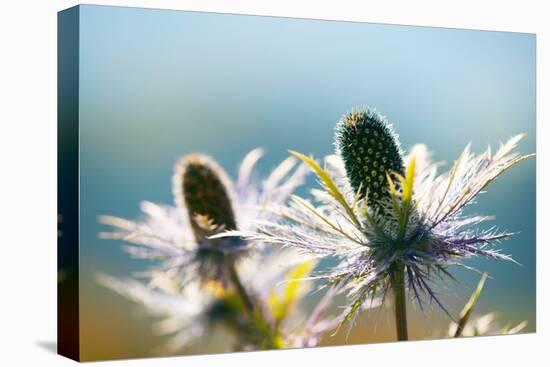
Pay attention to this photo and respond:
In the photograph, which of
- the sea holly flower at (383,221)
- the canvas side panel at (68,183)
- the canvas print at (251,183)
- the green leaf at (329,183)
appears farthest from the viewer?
the canvas side panel at (68,183)

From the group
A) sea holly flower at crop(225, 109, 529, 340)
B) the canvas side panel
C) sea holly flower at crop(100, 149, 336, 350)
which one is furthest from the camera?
sea holly flower at crop(100, 149, 336, 350)

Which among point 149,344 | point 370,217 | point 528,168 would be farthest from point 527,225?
point 149,344

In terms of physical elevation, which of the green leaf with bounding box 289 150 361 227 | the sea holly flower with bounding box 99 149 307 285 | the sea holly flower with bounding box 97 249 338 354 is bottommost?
the sea holly flower with bounding box 97 249 338 354

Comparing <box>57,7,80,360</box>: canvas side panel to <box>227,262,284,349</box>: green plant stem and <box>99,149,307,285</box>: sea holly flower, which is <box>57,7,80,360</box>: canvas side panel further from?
<box>227,262,284,349</box>: green plant stem

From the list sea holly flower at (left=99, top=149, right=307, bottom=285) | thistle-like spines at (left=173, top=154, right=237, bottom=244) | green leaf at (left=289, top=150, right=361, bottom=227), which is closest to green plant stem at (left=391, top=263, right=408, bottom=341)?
green leaf at (left=289, top=150, right=361, bottom=227)

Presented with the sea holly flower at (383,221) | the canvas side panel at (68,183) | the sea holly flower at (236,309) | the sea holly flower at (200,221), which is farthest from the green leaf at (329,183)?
the canvas side panel at (68,183)

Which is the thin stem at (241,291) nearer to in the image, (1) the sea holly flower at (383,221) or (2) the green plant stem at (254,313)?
(2) the green plant stem at (254,313)

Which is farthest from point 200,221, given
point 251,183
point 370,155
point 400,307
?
point 400,307
